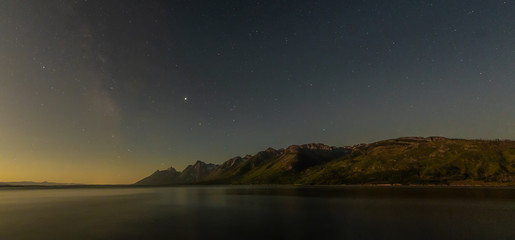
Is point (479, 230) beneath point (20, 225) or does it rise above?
beneath

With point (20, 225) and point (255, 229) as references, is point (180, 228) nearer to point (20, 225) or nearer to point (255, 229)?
point (255, 229)

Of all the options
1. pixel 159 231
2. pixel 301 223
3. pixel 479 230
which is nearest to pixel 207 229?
pixel 159 231

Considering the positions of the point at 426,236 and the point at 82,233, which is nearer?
the point at 426,236

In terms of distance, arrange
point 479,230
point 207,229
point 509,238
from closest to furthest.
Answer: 1. point 509,238
2. point 479,230
3. point 207,229

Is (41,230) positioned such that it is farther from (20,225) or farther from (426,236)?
(426,236)

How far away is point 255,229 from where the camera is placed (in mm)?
40000

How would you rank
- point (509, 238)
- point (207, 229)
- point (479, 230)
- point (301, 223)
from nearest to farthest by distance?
point (509, 238)
point (479, 230)
point (207, 229)
point (301, 223)

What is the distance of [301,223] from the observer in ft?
148

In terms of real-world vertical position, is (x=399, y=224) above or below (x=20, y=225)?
below

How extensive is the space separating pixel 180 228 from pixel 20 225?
99.8ft

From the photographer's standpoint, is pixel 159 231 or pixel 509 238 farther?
pixel 159 231

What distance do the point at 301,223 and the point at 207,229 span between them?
625 inches

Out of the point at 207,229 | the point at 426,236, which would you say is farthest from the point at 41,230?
the point at 426,236

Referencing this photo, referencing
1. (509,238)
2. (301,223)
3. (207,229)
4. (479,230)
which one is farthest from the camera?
(301,223)
